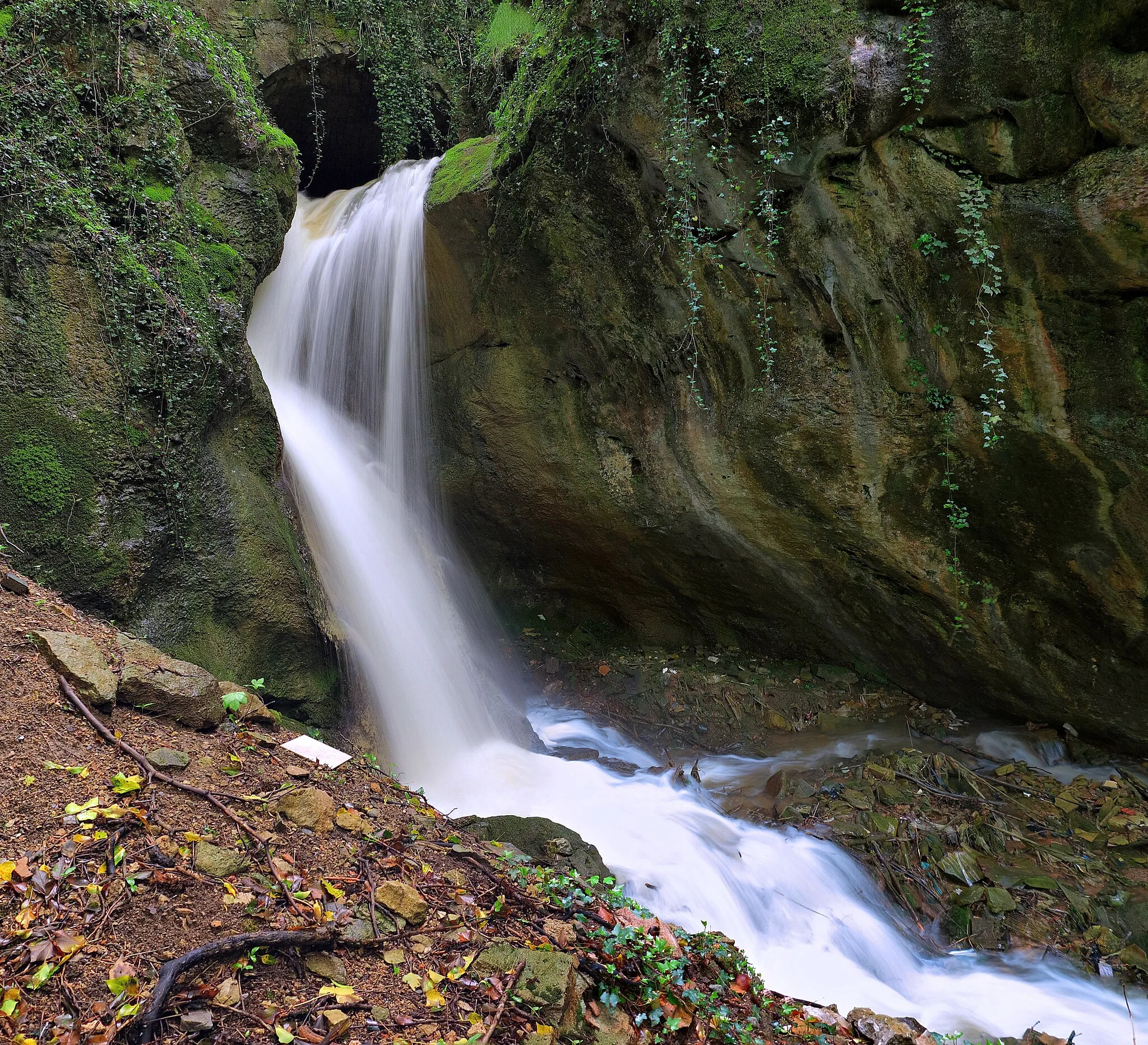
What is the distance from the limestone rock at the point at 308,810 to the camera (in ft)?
9.43

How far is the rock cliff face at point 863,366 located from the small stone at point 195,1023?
4927 millimetres

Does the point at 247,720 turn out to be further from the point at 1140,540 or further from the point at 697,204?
the point at 1140,540

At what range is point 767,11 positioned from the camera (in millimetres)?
4852

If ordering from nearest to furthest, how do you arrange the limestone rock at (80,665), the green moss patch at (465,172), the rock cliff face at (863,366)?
the limestone rock at (80,665), the rock cliff face at (863,366), the green moss patch at (465,172)

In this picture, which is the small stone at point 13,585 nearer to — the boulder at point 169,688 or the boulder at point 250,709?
the boulder at point 169,688

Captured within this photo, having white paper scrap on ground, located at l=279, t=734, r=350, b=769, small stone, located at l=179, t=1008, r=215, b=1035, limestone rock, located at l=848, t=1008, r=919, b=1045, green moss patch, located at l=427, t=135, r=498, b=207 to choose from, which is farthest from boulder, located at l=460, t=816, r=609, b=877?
green moss patch, located at l=427, t=135, r=498, b=207

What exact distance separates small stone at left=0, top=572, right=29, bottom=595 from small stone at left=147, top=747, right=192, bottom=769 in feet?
4.24

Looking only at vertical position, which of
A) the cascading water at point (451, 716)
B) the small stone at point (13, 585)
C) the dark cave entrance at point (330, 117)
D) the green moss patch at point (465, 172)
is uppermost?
the dark cave entrance at point (330, 117)

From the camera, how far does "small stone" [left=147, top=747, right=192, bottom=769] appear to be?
2.82 meters

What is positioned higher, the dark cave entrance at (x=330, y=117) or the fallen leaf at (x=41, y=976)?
the dark cave entrance at (x=330, y=117)

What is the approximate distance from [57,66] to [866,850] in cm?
740

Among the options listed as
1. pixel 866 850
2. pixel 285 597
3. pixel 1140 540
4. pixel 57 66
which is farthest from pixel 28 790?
pixel 1140 540

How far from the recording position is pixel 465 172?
7.19 m

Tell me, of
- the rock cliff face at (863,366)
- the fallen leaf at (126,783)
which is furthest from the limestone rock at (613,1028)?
the rock cliff face at (863,366)
